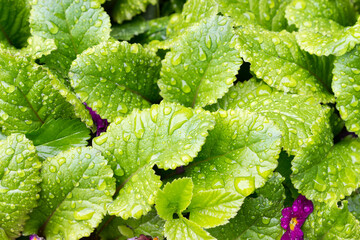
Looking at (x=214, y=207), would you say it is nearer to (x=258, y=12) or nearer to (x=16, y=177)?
(x=16, y=177)

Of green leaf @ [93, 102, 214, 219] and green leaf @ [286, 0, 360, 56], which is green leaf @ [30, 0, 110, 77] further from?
green leaf @ [286, 0, 360, 56]

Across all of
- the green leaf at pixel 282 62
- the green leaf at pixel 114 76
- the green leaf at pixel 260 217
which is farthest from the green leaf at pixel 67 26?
the green leaf at pixel 260 217

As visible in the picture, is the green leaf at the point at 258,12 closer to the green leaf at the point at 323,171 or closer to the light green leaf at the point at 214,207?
the green leaf at the point at 323,171

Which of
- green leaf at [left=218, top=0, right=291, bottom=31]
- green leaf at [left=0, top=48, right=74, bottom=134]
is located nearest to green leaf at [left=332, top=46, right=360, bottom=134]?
green leaf at [left=218, top=0, right=291, bottom=31]

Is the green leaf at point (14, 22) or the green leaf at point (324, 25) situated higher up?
the green leaf at point (14, 22)

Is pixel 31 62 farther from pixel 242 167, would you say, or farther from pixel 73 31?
pixel 242 167

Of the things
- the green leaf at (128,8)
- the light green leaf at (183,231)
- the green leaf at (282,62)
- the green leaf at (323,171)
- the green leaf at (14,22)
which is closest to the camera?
the light green leaf at (183,231)

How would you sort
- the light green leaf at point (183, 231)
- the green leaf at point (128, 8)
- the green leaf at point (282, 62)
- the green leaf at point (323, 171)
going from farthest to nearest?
1. the green leaf at point (128, 8)
2. the green leaf at point (282, 62)
3. the green leaf at point (323, 171)
4. the light green leaf at point (183, 231)
